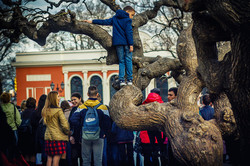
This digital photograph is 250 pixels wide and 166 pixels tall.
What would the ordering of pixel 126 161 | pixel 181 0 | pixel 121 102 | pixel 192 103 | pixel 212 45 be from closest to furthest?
pixel 181 0 → pixel 212 45 → pixel 192 103 → pixel 121 102 → pixel 126 161

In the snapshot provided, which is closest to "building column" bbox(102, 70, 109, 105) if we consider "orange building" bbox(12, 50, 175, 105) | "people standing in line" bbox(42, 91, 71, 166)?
"orange building" bbox(12, 50, 175, 105)

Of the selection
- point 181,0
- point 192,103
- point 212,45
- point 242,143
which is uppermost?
point 181,0

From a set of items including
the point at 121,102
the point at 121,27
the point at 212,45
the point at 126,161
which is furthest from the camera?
the point at 126,161

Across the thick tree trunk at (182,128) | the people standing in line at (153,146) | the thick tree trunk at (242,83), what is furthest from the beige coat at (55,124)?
the thick tree trunk at (242,83)

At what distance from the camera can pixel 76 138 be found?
6.65 metres

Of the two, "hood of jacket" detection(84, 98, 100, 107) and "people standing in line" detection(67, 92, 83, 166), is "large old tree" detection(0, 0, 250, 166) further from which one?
"people standing in line" detection(67, 92, 83, 166)

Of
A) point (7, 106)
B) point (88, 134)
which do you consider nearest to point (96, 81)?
point (7, 106)

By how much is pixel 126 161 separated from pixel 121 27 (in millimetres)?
2822

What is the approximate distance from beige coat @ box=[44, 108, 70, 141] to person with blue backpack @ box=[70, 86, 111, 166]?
0.27 meters

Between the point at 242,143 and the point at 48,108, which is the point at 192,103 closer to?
the point at 242,143

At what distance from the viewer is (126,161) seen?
656cm

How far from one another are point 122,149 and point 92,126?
1.10 m

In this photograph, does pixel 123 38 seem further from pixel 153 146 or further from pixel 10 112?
pixel 10 112

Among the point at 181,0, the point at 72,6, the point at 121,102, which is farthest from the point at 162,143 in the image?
the point at 72,6
